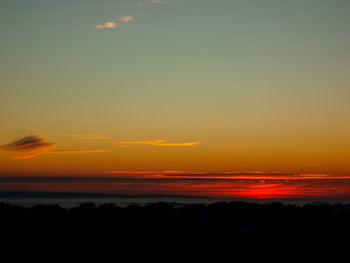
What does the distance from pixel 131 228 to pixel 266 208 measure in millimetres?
15251

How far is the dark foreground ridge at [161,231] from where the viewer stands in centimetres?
2619

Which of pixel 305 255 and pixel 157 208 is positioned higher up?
pixel 157 208

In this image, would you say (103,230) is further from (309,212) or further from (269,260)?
(309,212)

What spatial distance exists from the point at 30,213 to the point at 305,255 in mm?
16579

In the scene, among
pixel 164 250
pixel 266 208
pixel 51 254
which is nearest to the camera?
pixel 51 254

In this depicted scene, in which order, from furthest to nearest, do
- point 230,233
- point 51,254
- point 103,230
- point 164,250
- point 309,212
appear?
point 309,212
point 230,233
point 103,230
point 164,250
point 51,254

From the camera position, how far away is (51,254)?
24297 millimetres

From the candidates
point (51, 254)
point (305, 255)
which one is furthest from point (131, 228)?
point (305, 255)

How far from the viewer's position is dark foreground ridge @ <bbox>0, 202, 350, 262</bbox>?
26.2 meters

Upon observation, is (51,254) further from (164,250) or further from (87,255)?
(164,250)

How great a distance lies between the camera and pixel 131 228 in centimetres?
A: 2922

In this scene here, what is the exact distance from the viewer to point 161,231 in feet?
96.3

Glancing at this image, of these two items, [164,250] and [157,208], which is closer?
[164,250]

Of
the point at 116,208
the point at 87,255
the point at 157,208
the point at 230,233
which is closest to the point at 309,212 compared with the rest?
the point at 230,233
